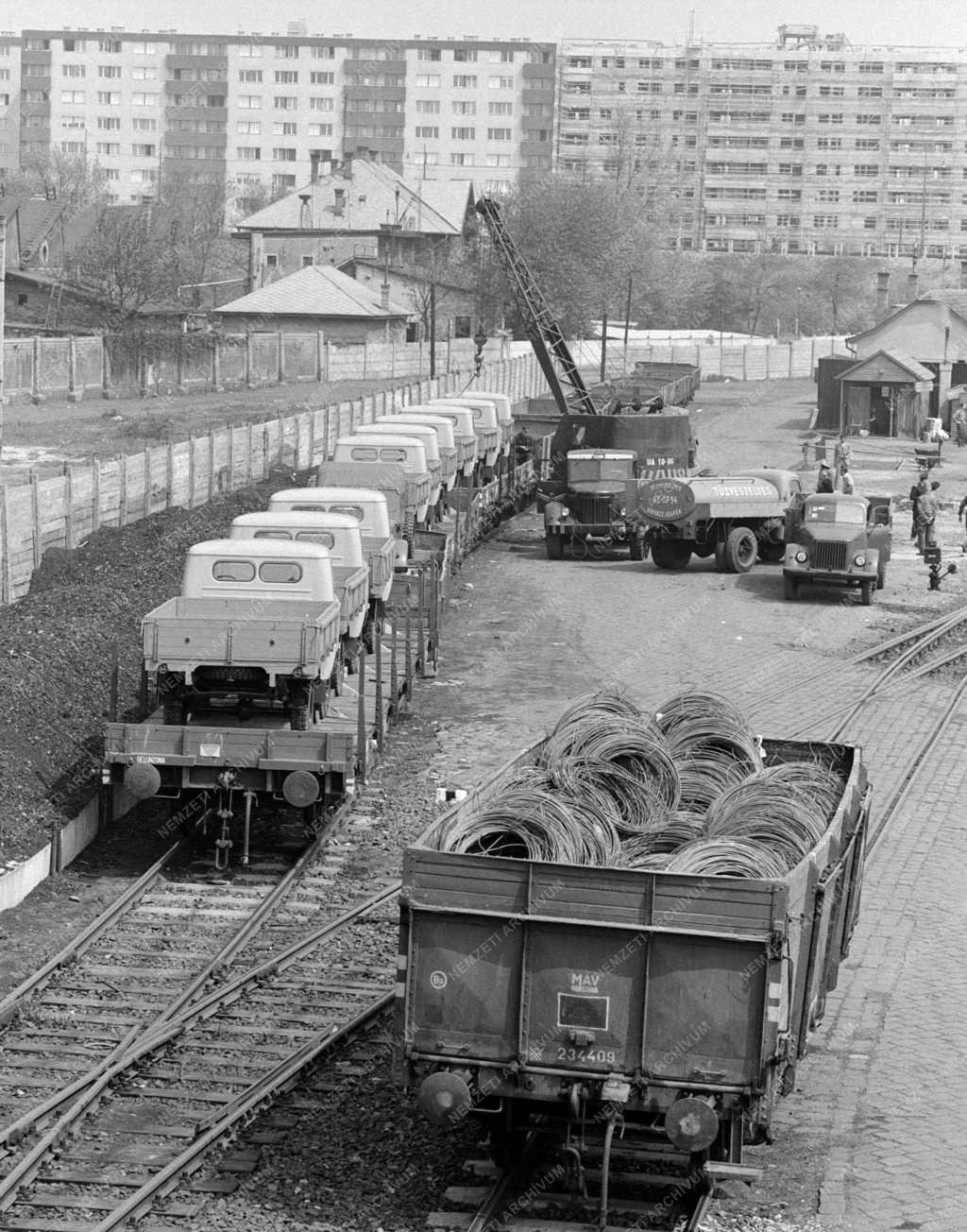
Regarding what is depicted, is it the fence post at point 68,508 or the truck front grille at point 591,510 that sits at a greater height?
the fence post at point 68,508

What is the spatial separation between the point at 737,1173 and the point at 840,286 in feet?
398

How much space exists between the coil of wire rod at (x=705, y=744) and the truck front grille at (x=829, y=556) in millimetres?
20348

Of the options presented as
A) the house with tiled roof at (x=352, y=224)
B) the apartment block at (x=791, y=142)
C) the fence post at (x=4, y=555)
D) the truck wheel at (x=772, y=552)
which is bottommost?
the truck wheel at (x=772, y=552)

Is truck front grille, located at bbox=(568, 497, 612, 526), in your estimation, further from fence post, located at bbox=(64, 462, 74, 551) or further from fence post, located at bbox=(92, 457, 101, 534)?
fence post, located at bbox=(64, 462, 74, 551)

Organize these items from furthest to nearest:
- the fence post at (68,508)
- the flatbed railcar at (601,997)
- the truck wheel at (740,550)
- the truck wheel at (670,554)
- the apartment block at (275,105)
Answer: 1. the apartment block at (275,105)
2. the truck wheel at (670,554)
3. the truck wheel at (740,550)
4. the fence post at (68,508)
5. the flatbed railcar at (601,997)

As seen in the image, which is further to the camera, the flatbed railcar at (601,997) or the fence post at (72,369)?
the fence post at (72,369)

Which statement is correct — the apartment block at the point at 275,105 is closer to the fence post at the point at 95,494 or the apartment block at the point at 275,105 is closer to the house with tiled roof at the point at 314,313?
the house with tiled roof at the point at 314,313

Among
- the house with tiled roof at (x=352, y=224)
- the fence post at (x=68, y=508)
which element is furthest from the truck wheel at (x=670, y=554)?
the house with tiled roof at (x=352, y=224)

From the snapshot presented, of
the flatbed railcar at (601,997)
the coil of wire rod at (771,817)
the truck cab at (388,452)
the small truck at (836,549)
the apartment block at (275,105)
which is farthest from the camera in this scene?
the apartment block at (275,105)

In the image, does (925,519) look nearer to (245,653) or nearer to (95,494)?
(95,494)

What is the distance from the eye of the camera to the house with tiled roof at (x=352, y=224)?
324 feet

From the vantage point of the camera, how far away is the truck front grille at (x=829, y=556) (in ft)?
113

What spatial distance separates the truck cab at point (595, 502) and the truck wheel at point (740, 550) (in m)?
2.31

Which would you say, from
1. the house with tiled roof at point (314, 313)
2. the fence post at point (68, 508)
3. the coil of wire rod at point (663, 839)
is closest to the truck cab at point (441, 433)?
the fence post at point (68, 508)
